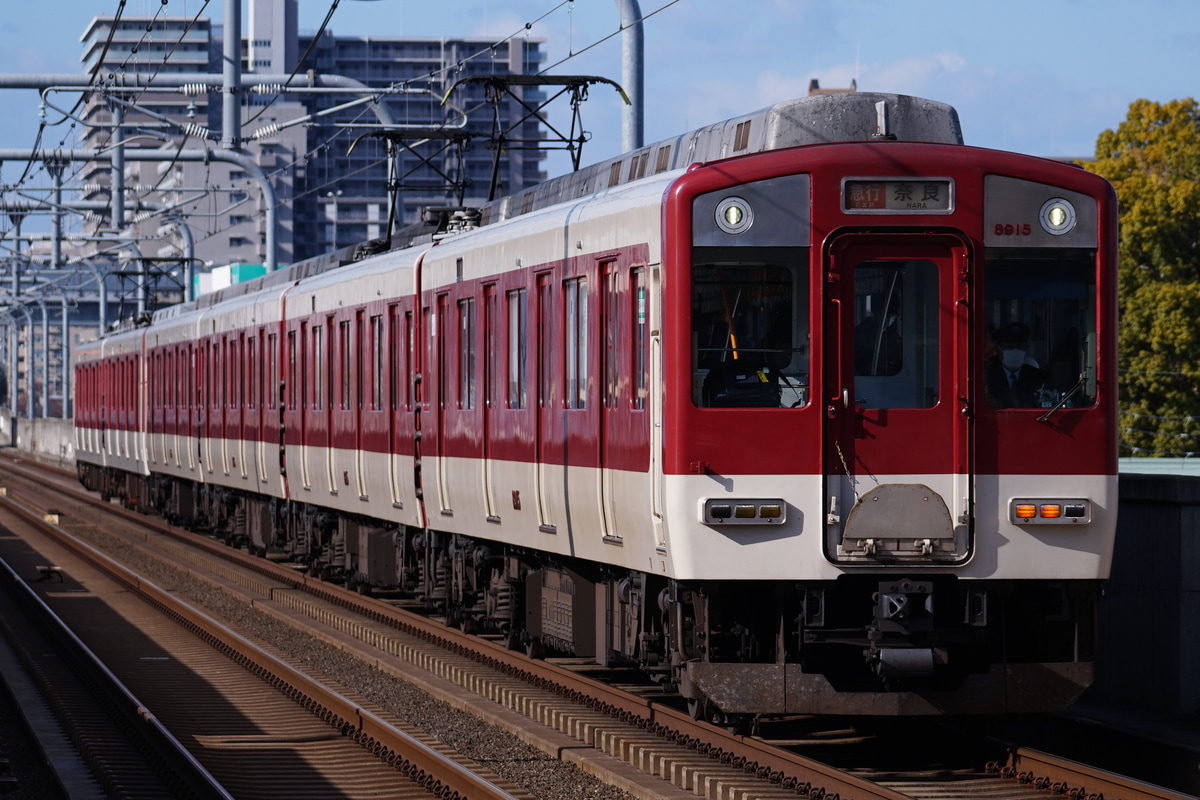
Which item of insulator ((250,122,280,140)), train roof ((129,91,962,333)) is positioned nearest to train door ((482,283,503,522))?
train roof ((129,91,962,333))

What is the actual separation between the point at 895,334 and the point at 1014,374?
63 centimetres

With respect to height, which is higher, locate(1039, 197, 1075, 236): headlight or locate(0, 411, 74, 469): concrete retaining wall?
locate(1039, 197, 1075, 236): headlight

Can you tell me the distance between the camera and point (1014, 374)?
9.55m

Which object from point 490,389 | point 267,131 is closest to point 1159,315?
point 267,131

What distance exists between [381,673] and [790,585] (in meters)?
5.64

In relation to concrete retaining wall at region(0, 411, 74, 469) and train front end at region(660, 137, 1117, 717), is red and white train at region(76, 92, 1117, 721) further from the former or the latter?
concrete retaining wall at region(0, 411, 74, 469)

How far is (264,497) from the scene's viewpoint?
2419 centimetres

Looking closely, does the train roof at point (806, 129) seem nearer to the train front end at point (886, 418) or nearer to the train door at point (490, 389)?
the train front end at point (886, 418)

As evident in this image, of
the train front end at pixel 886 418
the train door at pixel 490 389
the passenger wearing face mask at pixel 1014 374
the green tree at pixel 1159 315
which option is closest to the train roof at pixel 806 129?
the train front end at pixel 886 418

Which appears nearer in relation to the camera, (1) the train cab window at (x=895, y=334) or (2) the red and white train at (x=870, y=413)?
(2) the red and white train at (x=870, y=413)

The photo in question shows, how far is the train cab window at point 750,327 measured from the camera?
9.47 m

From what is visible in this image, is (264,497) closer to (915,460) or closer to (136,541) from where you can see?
(136,541)

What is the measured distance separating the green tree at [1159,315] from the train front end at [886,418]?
2455cm

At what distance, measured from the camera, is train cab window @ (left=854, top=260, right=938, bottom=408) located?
946cm
